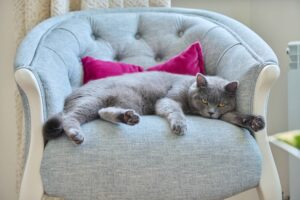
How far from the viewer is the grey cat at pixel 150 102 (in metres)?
1.11

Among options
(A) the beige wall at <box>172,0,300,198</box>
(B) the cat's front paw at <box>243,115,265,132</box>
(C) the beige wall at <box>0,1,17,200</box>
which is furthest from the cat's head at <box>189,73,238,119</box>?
(C) the beige wall at <box>0,1,17,200</box>

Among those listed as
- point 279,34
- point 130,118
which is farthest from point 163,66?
point 279,34

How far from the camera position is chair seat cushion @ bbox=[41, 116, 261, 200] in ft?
3.40

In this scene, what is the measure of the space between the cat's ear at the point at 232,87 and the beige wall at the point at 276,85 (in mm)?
816

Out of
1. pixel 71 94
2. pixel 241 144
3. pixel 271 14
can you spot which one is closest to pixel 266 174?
pixel 241 144

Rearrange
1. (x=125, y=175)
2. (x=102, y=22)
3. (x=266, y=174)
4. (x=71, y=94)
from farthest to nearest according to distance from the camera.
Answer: (x=102, y=22), (x=71, y=94), (x=266, y=174), (x=125, y=175)

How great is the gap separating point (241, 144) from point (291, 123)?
46 centimetres

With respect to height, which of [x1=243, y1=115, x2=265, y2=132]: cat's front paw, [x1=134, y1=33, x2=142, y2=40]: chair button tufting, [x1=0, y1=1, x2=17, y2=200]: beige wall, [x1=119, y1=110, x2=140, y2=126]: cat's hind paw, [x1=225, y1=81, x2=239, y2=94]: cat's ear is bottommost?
[x1=0, y1=1, x2=17, y2=200]: beige wall

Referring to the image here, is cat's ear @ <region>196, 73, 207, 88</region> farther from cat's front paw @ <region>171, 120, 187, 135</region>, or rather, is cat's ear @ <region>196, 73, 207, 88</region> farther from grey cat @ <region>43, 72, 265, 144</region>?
cat's front paw @ <region>171, 120, 187, 135</region>

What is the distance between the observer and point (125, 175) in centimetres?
104

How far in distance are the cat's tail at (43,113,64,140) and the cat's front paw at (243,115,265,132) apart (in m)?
0.52

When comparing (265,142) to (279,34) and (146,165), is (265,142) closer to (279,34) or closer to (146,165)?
(146,165)

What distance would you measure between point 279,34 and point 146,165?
4.06 ft

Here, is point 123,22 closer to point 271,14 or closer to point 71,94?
point 71,94
